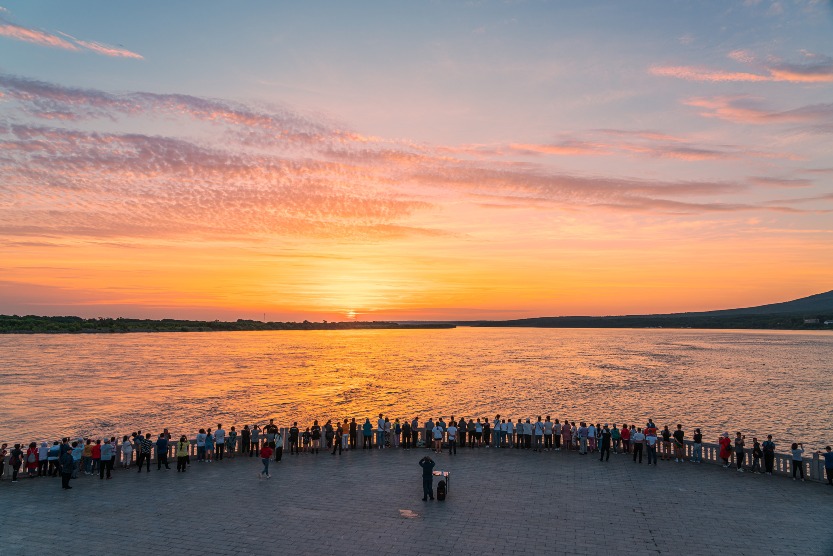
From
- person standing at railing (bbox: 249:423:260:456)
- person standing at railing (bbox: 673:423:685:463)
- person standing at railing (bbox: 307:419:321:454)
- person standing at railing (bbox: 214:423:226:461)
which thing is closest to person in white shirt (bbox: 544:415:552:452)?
person standing at railing (bbox: 673:423:685:463)

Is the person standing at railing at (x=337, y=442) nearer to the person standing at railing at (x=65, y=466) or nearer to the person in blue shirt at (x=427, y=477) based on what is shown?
the person in blue shirt at (x=427, y=477)

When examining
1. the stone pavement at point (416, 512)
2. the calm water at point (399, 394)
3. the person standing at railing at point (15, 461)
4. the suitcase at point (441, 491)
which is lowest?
the calm water at point (399, 394)

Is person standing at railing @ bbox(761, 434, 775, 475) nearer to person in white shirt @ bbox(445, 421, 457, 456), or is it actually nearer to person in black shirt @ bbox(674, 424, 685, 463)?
person in black shirt @ bbox(674, 424, 685, 463)

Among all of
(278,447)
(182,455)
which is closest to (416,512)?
(278,447)

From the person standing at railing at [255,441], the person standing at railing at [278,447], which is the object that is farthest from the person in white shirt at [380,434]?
the person standing at railing at [255,441]

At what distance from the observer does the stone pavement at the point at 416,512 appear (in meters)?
14.6

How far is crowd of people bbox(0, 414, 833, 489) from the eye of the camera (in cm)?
2114

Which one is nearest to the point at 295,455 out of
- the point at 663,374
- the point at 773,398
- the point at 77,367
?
the point at 773,398

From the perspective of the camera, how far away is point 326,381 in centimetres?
8900

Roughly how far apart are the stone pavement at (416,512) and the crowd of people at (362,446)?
2.45ft

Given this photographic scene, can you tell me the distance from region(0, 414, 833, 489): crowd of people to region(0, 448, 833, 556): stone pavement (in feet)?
2.45

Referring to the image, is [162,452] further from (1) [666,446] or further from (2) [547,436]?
(1) [666,446]

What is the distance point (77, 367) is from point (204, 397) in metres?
49.3

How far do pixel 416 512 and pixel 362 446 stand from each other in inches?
402
